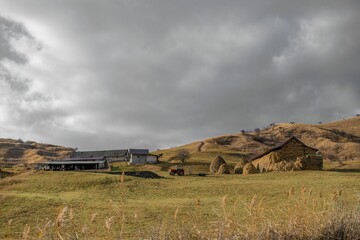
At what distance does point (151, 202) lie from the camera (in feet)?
99.5

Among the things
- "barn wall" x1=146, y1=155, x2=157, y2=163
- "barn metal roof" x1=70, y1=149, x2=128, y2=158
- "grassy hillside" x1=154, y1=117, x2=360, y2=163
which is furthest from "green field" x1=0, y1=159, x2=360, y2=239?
"grassy hillside" x1=154, y1=117, x2=360, y2=163

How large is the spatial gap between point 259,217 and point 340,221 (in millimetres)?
1623

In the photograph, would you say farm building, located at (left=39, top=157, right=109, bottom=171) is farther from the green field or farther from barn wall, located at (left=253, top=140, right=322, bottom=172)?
barn wall, located at (left=253, top=140, right=322, bottom=172)

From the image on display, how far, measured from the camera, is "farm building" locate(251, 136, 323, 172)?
54.8 meters

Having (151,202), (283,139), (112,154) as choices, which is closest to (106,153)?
(112,154)

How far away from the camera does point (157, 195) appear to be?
35719 millimetres

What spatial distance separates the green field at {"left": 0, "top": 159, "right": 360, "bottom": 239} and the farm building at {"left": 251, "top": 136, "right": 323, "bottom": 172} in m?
5.26

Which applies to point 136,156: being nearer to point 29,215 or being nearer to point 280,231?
point 29,215

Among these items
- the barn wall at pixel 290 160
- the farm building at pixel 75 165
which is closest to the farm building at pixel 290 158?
the barn wall at pixel 290 160

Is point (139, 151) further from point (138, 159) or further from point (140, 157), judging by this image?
point (138, 159)

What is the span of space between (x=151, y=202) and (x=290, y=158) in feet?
120

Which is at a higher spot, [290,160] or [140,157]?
[140,157]

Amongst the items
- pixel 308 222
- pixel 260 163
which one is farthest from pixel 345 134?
pixel 308 222

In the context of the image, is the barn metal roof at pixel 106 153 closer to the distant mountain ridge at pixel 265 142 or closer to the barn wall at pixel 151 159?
the barn wall at pixel 151 159
